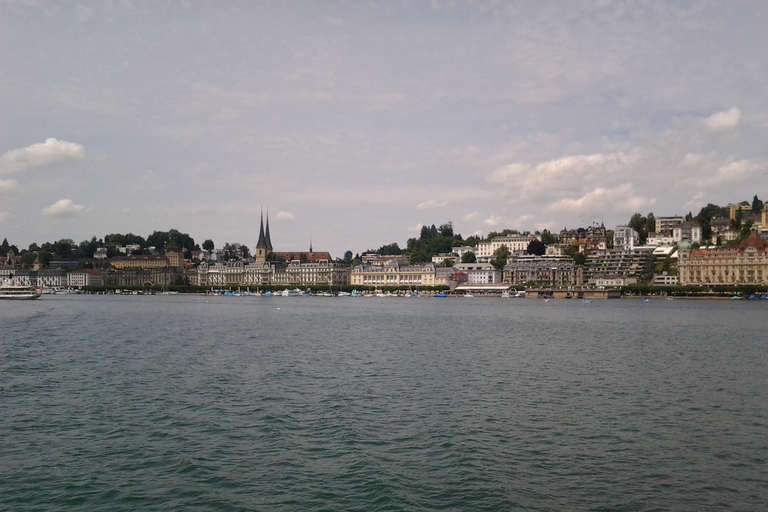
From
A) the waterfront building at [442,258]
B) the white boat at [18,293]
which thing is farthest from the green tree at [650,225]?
the white boat at [18,293]

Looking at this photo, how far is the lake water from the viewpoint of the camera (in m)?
11.2

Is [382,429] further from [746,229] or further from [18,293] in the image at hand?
[746,229]

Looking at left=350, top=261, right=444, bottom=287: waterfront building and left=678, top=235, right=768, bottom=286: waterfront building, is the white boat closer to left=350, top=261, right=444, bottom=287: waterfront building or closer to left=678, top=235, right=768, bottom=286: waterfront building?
left=350, top=261, right=444, bottom=287: waterfront building

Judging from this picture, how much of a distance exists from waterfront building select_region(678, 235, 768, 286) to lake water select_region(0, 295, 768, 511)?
92.7 meters

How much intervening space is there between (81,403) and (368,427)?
8.20m

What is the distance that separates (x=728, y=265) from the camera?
113312 millimetres

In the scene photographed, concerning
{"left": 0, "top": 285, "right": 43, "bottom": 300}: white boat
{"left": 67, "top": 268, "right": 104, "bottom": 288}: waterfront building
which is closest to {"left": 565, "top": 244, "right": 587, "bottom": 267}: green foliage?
{"left": 0, "top": 285, "right": 43, "bottom": 300}: white boat

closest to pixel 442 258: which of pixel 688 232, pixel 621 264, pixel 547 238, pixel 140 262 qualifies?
pixel 547 238

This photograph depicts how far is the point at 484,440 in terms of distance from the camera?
14227mm

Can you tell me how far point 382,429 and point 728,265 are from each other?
376ft

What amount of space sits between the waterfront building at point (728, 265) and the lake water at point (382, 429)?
304 feet

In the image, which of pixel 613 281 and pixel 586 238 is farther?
pixel 586 238

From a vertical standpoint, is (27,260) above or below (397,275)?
above

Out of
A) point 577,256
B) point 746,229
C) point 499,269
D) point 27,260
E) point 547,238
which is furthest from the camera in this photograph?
point 27,260
